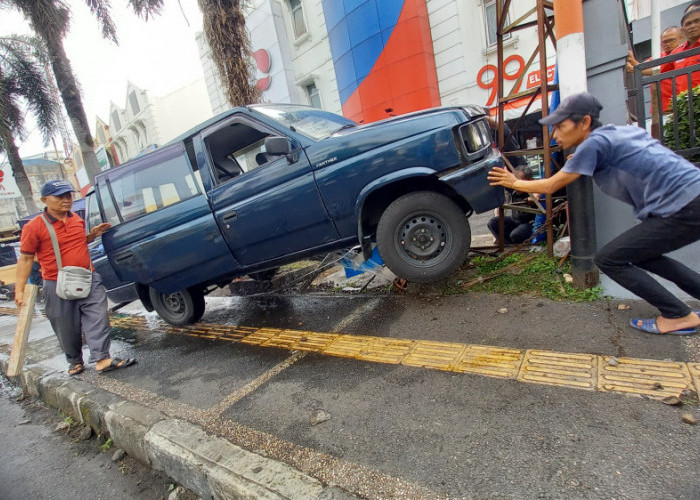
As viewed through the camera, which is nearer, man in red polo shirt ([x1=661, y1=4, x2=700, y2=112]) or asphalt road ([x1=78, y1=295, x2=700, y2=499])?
asphalt road ([x1=78, y1=295, x2=700, y2=499])

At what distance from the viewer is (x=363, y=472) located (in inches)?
70.4

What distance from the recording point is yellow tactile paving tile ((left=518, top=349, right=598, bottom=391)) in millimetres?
2137

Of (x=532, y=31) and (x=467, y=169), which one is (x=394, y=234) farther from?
(x=532, y=31)

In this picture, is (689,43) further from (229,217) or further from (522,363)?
(229,217)

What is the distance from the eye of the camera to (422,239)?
339cm

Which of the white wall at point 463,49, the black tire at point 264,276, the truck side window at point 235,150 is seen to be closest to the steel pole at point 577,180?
the truck side window at point 235,150

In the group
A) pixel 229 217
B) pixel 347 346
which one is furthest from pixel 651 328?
pixel 229 217

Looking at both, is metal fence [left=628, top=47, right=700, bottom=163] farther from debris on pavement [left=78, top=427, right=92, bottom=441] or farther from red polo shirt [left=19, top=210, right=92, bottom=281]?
red polo shirt [left=19, top=210, right=92, bottom=281]

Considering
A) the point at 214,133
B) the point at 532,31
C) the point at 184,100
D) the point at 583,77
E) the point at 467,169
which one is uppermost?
the point at 184,100

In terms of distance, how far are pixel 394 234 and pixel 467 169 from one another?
32.4 inches

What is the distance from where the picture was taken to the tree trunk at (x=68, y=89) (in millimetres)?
9641

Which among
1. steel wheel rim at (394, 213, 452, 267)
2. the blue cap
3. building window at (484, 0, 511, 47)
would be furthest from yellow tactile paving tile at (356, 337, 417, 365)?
building window at (484, 0, 511, 47)

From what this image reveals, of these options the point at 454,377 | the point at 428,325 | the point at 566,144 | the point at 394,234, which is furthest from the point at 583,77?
the point at 454,377

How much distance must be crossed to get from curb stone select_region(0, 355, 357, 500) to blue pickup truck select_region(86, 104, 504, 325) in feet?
5.17
